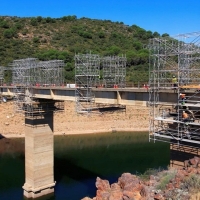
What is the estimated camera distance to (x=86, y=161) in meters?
28.2

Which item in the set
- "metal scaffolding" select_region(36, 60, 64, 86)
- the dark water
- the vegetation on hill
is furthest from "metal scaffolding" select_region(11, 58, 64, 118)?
the vegetation on hill

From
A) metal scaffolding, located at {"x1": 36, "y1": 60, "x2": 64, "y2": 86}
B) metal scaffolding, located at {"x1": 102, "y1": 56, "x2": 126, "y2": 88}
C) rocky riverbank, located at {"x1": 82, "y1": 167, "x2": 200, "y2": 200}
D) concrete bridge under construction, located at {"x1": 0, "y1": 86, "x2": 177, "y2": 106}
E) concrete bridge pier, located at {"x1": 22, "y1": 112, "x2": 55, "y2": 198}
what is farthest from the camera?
metal scaffolding, located at {"x1": 102, "y1": 56, "x2": 126, "y2": 88}

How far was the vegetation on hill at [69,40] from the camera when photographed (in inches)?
2226

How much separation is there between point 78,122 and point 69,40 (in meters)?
34.4

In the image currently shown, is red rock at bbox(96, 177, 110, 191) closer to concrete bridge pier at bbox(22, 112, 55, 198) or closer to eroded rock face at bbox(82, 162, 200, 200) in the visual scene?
eroded rock face at bbox(82, 162, 200, 200)

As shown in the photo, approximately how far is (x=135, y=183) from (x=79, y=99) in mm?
9845

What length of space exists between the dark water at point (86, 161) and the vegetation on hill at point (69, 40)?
1362 cm

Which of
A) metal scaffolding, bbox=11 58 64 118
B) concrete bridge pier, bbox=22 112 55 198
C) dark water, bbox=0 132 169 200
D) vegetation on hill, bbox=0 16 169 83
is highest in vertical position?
vegetation on hill, bbox=0 16 169 83

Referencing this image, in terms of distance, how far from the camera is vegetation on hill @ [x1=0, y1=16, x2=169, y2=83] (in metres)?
56.5

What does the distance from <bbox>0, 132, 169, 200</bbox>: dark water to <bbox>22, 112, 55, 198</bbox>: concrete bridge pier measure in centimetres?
77

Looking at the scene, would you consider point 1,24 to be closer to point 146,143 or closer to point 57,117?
point 57,117

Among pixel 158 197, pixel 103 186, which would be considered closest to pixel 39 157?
pixel 103 186

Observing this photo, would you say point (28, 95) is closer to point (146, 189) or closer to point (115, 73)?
point (115, 73)

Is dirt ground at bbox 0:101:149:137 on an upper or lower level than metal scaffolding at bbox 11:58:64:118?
lower
